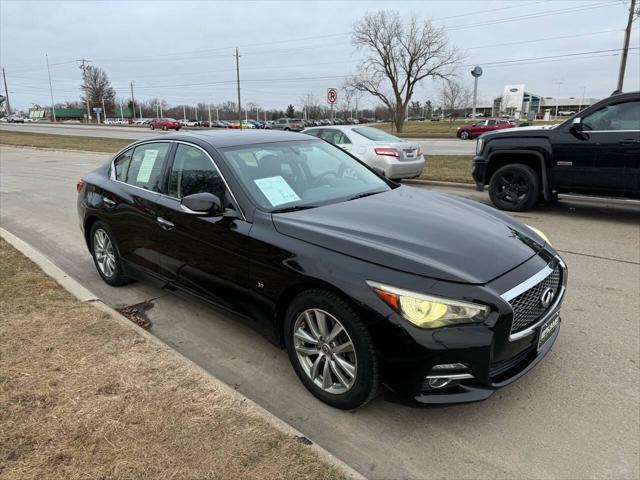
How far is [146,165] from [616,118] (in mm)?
6711

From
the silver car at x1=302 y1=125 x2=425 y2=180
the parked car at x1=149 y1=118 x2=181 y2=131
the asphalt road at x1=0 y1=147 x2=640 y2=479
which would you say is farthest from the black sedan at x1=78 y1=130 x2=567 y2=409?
the parked car at x1=149 y1=118 x2=181 y2=131

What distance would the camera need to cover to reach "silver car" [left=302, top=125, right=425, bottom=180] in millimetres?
10961

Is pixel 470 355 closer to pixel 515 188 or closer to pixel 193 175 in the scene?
pixel 193 175

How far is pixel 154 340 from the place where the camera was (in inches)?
143

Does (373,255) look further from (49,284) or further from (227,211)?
(49,284)

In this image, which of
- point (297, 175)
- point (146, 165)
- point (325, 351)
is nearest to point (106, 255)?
point (146, 165)

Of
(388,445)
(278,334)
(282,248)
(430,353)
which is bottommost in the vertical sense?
(388,445)

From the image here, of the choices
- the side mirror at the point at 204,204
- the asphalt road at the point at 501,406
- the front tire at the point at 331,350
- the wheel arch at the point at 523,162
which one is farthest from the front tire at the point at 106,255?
the wheel arch at the point at 523,162

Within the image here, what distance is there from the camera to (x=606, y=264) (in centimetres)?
550

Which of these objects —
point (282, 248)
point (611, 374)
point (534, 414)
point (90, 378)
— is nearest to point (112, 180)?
point (90, 378)

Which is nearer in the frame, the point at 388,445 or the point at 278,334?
the point at 388,445

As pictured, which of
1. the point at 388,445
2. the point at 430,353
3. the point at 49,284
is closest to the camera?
the point at 430,353

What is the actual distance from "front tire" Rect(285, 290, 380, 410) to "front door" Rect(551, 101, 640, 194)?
634cm

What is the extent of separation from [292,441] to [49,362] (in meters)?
1.89
